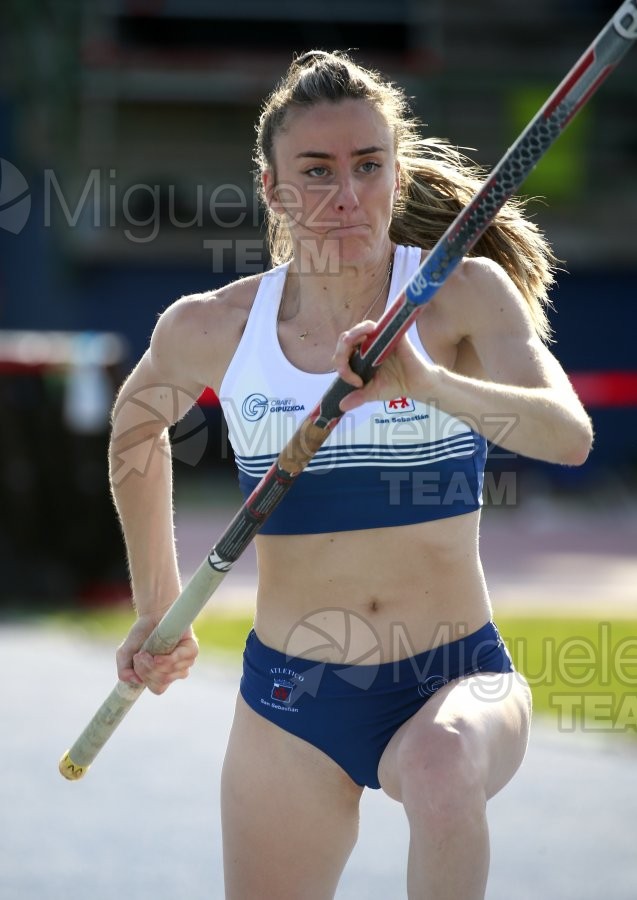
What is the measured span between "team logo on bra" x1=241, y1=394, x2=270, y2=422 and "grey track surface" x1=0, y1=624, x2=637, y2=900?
2.75 ft

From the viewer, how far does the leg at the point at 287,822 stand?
9.77 feet

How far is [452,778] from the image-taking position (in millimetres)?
2635

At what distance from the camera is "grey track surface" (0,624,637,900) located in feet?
14.3

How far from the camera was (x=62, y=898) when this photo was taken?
14.0ft

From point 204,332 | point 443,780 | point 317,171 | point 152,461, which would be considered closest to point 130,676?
point 152,461

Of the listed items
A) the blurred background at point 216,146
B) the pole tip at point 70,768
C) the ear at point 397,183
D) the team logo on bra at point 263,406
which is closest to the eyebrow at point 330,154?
the ear at point 397,183

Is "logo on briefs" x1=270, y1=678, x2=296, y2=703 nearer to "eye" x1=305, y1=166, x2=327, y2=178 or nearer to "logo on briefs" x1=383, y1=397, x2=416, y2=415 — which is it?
"logo on briefs" x1=383, y1=397, x2=416, y2=415

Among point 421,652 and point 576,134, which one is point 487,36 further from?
point 421,652

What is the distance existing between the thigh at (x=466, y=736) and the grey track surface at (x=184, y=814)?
36 cm

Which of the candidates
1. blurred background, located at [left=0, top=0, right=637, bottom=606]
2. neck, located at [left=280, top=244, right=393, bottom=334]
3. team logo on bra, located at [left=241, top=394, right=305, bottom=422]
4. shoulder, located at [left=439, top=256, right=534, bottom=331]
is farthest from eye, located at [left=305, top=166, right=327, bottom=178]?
blurred background, located at [left=0, top=0, right=637, bottom=606]

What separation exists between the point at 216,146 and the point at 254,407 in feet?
44.0

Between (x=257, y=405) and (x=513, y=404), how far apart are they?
652 mm

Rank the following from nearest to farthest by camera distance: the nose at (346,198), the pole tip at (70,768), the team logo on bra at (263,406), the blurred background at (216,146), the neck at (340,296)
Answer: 1. the nose at (346,198)
2. the team logo on bra at (263,406)
3. the neck at (340,296)
4. the pole tip at (70,768)
5. the blurred background at (216,146)

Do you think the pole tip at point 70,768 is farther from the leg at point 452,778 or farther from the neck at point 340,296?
the neck at point 340,296
